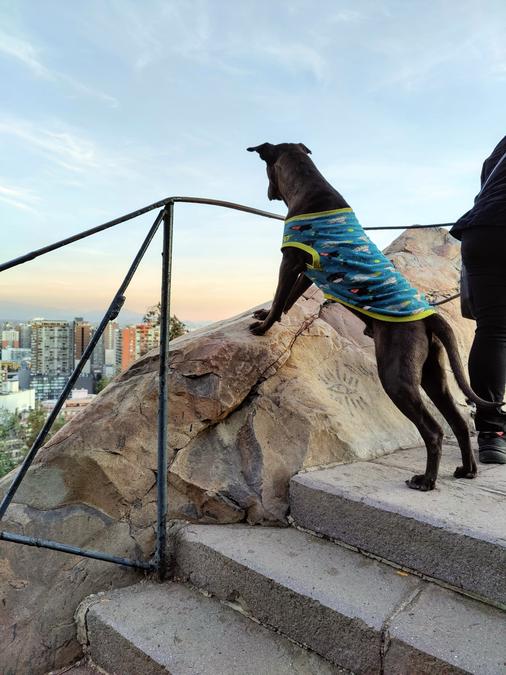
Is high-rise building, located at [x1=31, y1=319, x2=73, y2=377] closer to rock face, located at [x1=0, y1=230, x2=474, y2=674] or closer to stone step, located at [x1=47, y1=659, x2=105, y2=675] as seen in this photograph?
rock face, located at [x1=0, y1=230, x2=474, y2=674]

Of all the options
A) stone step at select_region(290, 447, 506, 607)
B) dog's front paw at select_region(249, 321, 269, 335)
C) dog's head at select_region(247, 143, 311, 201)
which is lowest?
stone step at select_region(290, 447, 506, 607)

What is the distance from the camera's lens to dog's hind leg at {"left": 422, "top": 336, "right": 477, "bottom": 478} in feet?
6.80

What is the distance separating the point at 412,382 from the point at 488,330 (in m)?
0.77

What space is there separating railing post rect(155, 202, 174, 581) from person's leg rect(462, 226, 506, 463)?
153 cm

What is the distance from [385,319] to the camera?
6.61ft

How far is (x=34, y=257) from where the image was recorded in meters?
1.49

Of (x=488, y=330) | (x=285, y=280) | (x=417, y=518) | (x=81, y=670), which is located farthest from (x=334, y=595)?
(x=488, y=330)

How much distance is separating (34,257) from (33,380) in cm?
3445

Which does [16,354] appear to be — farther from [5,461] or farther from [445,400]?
[445,400]

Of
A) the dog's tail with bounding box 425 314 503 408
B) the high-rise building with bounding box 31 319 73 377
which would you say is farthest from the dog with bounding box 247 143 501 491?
the high-rise building with bounding box 31 319 73 377

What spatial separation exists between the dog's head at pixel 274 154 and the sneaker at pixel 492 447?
170 centimetres

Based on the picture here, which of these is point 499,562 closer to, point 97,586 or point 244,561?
point 244,561

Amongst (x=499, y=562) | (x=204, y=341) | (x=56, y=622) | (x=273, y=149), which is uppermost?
(x=273, y=149)

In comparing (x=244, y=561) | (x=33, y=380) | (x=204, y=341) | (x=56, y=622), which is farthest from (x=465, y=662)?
(x=33, y=380)
